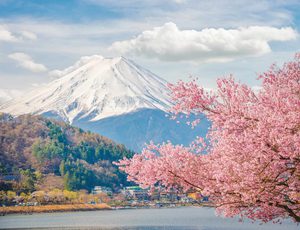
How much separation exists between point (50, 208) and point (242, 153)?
476 feet

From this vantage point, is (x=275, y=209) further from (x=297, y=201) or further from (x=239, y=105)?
(x=239, y=105)

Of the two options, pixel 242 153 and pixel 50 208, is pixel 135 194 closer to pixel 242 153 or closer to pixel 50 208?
pixel 50 208

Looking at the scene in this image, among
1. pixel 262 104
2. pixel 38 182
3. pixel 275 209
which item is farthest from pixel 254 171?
pixel 38 182

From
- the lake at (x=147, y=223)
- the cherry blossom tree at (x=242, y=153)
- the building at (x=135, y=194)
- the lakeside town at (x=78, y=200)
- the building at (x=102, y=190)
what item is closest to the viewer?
the cherry blossom tree at (x=242, y=153)

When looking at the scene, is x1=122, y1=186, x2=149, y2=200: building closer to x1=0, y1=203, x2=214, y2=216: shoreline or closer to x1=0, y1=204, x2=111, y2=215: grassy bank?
x1=0, y1=203, x2=214, y2=216: shoreline

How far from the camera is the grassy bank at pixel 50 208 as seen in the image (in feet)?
471

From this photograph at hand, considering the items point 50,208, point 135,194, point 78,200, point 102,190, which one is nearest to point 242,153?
point 50,208

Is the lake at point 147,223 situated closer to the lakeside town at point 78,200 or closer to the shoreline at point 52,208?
the lakeside town at point 78,200

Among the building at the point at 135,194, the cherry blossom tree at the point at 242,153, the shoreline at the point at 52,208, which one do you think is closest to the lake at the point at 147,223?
the shoreline at the point at 52,208

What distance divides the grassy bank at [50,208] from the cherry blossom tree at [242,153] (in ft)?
434

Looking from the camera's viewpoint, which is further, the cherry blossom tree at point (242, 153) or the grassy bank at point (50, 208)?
the grassy bank at point (50, 208)

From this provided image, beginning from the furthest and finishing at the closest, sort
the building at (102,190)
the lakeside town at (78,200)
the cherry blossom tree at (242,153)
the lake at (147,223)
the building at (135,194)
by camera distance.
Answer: the building at (135,194) → the building at (102,190) → the lakeside town at (78,200) → the lake at (147,223) → the cherry blossom tree at (242,153)

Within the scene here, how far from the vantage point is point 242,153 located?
37.9 feet

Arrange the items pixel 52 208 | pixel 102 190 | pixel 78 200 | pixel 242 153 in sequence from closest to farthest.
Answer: pixel 242 153
pixel 52 208
pixel 78 200
pixel 102 190
